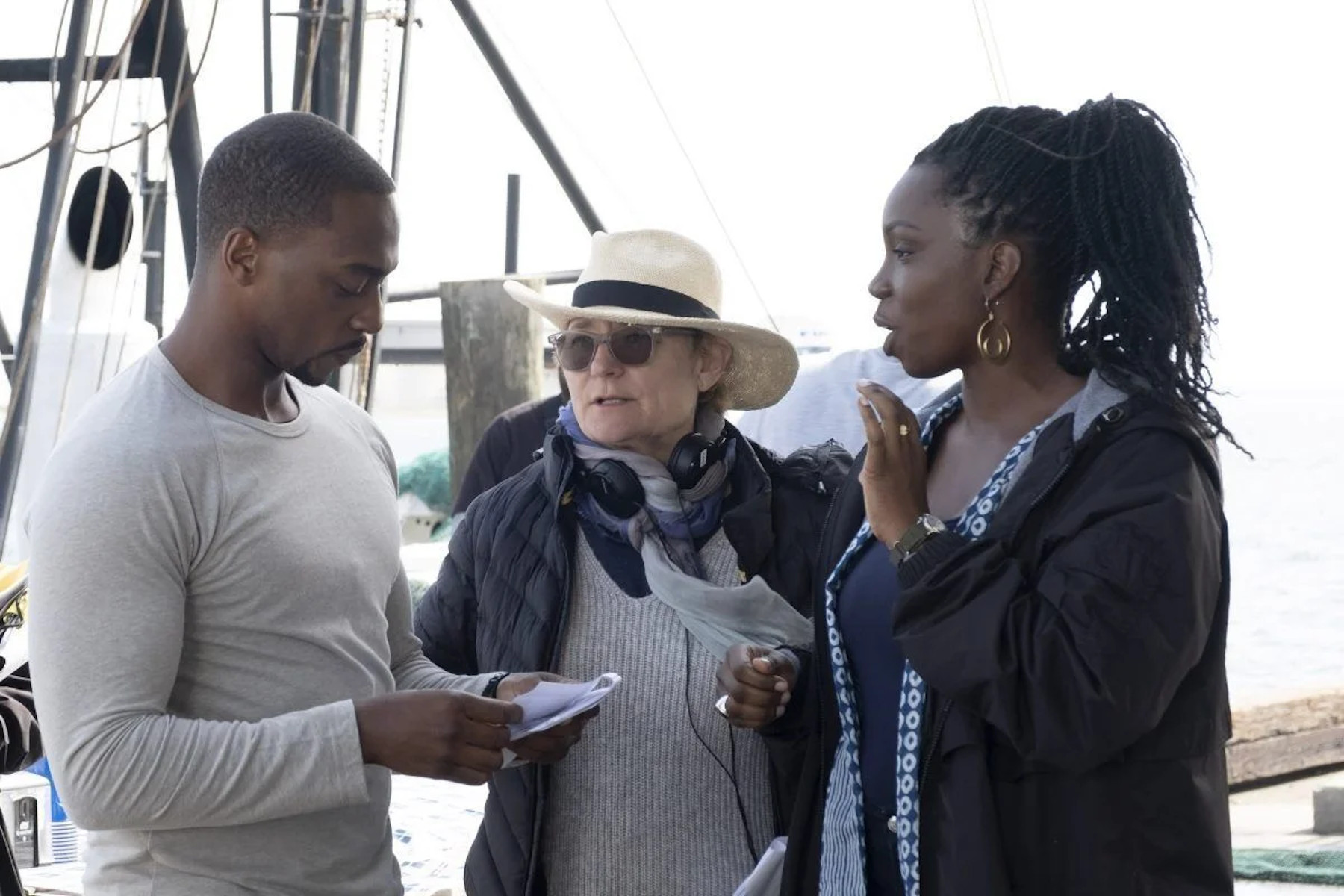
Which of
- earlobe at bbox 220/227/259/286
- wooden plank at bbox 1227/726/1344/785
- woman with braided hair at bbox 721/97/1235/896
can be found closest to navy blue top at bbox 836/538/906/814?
woman with braided hair at bbox 721/97/1235/896

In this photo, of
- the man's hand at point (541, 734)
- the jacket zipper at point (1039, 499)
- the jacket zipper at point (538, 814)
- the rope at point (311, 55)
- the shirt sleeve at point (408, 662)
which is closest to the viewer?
the jacket zipper at point (1039, 499)

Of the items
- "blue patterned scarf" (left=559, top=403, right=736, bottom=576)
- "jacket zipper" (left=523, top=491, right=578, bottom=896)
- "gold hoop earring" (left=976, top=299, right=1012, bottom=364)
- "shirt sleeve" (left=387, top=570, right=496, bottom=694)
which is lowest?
"jacket zipper" (left=523, top=491, right=578, bottom=896)

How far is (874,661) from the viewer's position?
244cm

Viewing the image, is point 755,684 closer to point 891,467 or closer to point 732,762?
point 732,762

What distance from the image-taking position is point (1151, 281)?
2.31 m

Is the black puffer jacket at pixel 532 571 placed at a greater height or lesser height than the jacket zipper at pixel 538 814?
greater

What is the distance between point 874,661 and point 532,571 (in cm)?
81

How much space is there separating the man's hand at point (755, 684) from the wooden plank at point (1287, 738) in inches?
240

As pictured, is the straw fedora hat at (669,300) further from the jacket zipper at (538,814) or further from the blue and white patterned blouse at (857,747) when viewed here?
the blue and white patterned blouse at (857,747)

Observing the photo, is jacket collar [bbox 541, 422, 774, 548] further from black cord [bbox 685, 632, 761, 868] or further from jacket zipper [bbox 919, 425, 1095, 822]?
jacket zipper [bbox 919, 425, 1095, 822]

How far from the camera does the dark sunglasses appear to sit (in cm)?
318

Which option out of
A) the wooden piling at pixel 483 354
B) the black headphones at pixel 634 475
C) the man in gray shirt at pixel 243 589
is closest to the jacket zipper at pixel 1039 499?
the man in gray shirt at pixel 243 589

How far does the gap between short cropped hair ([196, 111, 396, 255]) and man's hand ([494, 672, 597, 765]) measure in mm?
862

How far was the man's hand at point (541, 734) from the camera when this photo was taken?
260cm
